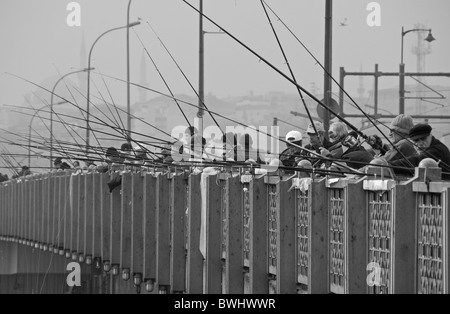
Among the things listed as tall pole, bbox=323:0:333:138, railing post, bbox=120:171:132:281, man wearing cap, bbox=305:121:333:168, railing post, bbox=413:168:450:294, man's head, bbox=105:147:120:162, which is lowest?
railing post, bbox=413:168:450:294

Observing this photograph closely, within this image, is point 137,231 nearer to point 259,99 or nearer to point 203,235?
point 203,235

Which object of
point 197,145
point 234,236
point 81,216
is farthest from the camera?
point 81,216

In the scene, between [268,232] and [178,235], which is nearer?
[268,232]

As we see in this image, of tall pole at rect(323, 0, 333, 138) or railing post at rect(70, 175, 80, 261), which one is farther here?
railing post at rect(70, 175, 80, 261)

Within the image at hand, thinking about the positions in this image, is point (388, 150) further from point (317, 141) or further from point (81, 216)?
point (81, 216)

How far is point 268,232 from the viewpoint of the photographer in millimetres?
14445

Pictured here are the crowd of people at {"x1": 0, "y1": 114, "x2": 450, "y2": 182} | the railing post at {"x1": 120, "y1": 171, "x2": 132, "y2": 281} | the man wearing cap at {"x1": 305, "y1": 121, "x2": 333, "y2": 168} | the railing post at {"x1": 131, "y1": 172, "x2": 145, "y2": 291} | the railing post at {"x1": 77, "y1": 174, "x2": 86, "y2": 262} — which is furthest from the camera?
the railing post at {"x1": 77, "y1": 174, "x2": 86, "y2": 262}

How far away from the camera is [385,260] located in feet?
35.3

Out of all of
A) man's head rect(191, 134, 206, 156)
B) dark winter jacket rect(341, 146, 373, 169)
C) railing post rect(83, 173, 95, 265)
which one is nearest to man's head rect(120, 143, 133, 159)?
man's head rect(191, 134, 206, 156)

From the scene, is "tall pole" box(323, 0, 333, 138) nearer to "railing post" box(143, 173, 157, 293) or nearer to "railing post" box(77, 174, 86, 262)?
"railing post" box(143, 173, 157, 293)

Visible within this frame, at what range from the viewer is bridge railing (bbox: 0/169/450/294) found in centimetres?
1017

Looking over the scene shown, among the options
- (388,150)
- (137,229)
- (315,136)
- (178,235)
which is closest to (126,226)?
(137,229)

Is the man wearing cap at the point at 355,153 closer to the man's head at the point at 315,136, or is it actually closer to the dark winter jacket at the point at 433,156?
the man's head at the point at 315,136

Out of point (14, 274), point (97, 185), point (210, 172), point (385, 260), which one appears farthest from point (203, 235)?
point (14, 274)
